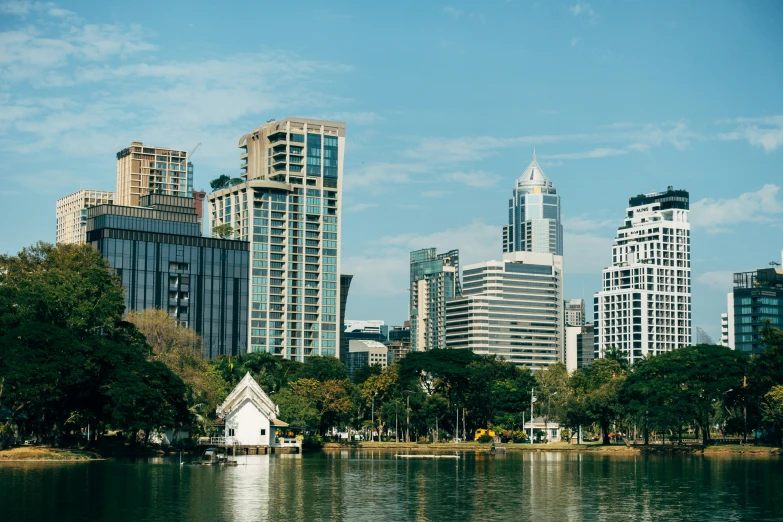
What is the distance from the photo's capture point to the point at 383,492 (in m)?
68.5

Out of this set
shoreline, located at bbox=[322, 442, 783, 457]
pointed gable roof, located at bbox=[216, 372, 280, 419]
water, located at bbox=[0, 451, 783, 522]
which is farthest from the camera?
shoreline, located at bbox=[322, 442, 783, 457]

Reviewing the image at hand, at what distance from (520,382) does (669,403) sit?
38847 millimetres

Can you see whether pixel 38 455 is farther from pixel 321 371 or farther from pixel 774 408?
pixel 774 408

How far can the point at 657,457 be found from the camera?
12631 cm

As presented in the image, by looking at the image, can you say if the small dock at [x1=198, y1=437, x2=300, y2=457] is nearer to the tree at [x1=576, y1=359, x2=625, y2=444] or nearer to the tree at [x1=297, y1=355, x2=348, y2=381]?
the tree at [x1=297, y1=355, x2=348, y2=381]

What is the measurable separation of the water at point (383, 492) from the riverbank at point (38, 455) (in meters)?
3.73

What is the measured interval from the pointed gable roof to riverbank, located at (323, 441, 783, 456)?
20.8 m

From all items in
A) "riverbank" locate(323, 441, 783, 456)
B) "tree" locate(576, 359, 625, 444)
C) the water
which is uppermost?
"tree" locate(576, 359, 625, 444)

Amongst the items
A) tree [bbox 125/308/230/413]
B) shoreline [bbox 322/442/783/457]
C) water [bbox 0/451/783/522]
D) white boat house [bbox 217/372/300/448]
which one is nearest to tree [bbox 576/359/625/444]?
shoreline [bbox 322/442/783/457]

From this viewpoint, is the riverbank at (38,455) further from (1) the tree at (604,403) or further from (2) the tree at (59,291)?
(1) the tree at (604,403)

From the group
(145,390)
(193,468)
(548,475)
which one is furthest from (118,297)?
(548,475)

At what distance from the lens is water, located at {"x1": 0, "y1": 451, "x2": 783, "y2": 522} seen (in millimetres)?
55219

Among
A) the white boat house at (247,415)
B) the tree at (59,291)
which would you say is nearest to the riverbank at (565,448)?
the white boat house at (247,415)

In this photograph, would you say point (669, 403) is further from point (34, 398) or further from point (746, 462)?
point (34, 398)
